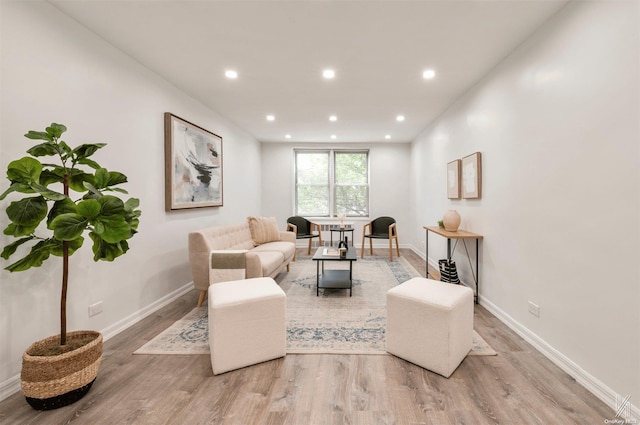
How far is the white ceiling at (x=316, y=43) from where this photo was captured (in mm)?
2090

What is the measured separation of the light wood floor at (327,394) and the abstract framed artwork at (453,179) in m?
2.20

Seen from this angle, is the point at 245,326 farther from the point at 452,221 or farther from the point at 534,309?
the point at 452,221

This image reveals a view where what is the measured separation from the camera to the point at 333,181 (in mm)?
7086

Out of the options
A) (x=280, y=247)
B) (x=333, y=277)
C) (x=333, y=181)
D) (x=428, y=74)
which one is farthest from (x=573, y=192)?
(x=333, y=181)

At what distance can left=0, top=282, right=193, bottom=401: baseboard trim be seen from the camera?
1.76 m

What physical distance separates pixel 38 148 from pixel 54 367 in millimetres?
1272

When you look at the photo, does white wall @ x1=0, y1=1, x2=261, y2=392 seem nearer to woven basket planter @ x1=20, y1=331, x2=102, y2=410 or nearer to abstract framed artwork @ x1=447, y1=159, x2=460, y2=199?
woven basket planter @ x1=20, y1=331, x2=102, y2=410

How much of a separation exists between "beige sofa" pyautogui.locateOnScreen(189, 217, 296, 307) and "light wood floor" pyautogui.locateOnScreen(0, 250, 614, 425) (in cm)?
100

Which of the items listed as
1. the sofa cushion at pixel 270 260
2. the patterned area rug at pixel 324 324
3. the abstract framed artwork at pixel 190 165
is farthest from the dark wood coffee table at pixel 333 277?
the abstract framed artwork at pixel 190 165

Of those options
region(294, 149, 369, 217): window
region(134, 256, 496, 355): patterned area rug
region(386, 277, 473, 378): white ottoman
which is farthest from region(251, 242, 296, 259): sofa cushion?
region(294, 149, 369, 217): window

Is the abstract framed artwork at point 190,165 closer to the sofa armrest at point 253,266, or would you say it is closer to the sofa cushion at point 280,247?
the sofa cushion at point 280,247

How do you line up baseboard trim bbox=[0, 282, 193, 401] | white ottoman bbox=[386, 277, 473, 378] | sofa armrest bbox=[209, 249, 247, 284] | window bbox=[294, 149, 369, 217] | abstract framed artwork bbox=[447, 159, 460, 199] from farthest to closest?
window bbox=[294, 149, 369, 217]
abstract framed artwork bbox=[447, 159, 460, 199]
sofa armrest bbox=[209, 249, 247, 284]
white ottoman bbox=[386, 277, 473, 378]
baseboard trim bbox=[0, 282, 193, 401]

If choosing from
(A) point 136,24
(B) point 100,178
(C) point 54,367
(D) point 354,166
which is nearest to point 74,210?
(B) point 100,178

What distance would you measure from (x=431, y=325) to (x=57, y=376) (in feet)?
7.56
